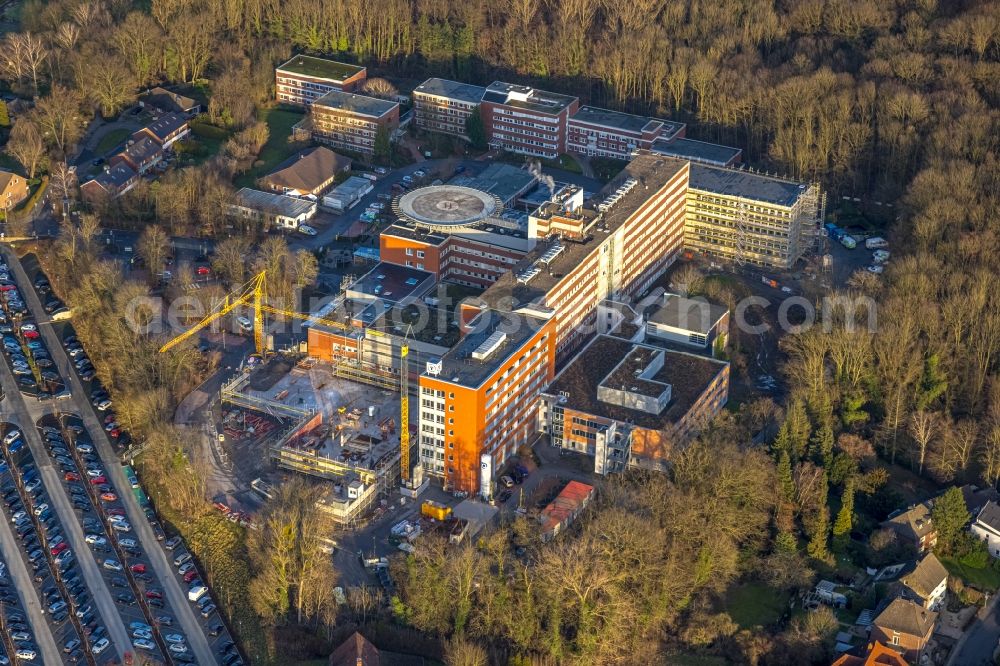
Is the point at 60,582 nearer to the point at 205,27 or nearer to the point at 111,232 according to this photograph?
the point at 111,232

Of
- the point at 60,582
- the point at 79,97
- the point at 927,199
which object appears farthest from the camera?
the point at 79,97

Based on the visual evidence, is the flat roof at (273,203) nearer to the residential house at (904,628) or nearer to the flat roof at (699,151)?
the flat roof at (699,151)

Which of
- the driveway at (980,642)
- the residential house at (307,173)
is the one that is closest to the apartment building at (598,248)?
the residential house at (307,173)

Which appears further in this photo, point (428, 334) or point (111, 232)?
point (111, 232)

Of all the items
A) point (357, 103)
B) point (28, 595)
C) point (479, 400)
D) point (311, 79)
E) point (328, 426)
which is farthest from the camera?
point (311, 79)

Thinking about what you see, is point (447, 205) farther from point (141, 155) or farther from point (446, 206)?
point (141, 155)

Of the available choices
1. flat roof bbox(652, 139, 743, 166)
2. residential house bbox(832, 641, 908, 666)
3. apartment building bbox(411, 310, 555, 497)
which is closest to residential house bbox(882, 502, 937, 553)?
residential house bbox(832, 641, 908, 666)

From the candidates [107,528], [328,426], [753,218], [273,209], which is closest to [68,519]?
[107,528]

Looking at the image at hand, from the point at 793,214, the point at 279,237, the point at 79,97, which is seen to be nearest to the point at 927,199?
the point at 793,214
